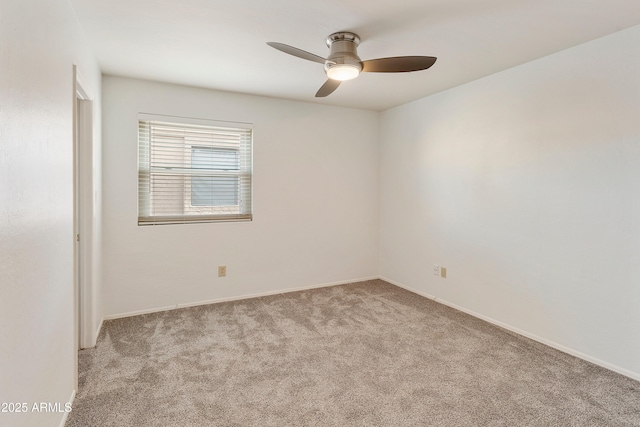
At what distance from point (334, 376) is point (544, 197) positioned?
2.21m

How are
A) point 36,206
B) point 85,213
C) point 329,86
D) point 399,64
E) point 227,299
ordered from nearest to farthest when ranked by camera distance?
point 36,206 < point 399,64 < point 85,213 < point 329,86 < point 227,299

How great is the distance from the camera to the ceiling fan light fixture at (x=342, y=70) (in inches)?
87.0

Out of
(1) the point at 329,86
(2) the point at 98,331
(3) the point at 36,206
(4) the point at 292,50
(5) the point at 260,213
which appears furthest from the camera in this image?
(5) the point at 260,213

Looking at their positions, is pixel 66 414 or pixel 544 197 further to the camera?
pixel 544 197

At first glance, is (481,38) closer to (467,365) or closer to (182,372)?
(467,365)

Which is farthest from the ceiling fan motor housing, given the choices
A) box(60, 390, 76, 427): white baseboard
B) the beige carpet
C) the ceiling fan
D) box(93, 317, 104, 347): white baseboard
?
box(93, 317, 104, 347): white baseboard

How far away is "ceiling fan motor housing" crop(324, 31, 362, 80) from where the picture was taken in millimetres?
2195

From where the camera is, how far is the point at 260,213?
3877mm

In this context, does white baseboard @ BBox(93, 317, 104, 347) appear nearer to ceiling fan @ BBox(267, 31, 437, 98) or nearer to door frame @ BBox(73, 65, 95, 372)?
door frame @ BBox(73, 65, 95, 372)

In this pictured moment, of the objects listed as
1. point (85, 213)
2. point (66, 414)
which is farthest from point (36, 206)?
point (85, 213)

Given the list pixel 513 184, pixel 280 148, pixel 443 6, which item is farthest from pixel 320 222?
pixel 443 6

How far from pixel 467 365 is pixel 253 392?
1506 mm

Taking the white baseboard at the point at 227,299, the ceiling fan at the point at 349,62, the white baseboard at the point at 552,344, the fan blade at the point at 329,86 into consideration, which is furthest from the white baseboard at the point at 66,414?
the white baseboard at the point at 552,344

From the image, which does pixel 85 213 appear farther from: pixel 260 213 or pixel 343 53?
pixel 343 53
